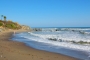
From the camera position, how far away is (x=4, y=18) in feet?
374

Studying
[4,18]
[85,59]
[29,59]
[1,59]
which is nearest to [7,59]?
[1,59]

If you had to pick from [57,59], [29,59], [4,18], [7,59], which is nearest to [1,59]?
[7,59]

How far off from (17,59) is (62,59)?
2.96 metres

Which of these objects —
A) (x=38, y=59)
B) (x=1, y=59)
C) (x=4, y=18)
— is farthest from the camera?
(x=4, y=18)

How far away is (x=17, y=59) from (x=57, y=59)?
8.56 ft

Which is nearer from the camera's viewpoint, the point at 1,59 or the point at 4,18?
the point at 1,59

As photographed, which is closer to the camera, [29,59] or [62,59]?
[29,59]

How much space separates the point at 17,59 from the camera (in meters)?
9.72

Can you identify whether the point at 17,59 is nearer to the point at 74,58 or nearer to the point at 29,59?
the point at 29,59

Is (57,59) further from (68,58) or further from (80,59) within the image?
(80,59)

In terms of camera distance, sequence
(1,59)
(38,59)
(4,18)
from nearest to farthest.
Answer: (1,59) → (38,59) → (4,18)

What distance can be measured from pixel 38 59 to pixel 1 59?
2.29m

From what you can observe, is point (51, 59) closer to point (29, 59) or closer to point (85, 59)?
point (29, 59)

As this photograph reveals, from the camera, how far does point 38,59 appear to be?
10.2m
